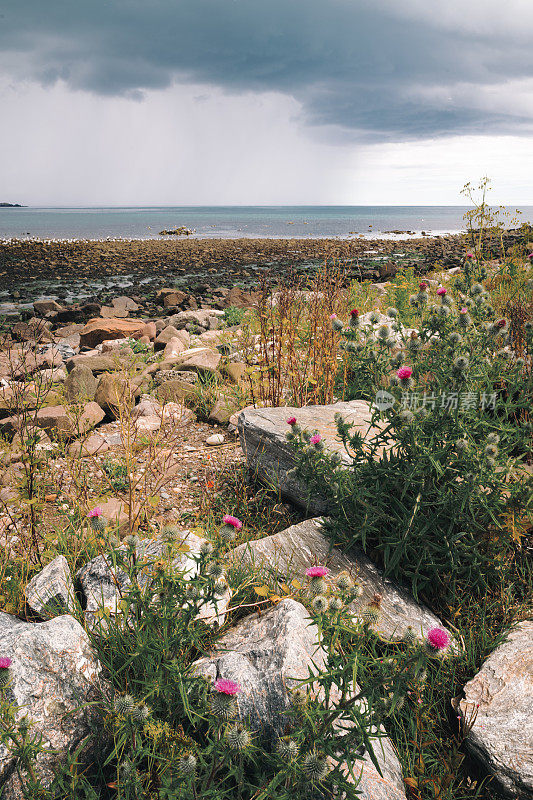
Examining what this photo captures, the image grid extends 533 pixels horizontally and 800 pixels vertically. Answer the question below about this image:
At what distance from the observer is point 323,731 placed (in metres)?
1.45

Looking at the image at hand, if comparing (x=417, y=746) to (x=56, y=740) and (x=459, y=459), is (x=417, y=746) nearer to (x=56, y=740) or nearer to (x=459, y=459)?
(x=459, y=459)

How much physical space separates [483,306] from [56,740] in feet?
10.0

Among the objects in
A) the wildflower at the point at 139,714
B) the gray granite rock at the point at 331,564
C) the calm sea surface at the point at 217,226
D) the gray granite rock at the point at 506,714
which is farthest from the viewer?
the calm sea surface at the point at 217,226

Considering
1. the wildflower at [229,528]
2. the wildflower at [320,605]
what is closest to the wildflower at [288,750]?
the wildflower at [320,605]

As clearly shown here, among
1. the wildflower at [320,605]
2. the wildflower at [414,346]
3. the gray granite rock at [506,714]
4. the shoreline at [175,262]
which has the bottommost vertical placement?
the gray granite rock at [506,714]

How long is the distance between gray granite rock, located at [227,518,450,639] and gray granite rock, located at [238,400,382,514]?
1.34ft

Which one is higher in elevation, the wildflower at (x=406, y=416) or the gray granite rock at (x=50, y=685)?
the wildflower at (x=406, y=416)

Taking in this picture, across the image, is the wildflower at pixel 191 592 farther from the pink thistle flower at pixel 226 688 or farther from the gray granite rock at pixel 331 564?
the gray granite rock at pixel 331 564

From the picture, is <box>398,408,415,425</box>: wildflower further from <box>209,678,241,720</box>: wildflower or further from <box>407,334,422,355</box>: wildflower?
<box>209,678,241,720</box>: wildflower

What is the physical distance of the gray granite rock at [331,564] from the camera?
99.7 inches

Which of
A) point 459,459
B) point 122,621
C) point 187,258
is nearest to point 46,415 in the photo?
point 122,621

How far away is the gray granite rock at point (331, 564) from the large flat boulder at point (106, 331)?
8.39 meters

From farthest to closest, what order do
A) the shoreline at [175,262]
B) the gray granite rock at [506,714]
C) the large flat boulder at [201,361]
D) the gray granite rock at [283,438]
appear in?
the shoreline at [175,262] < the large flat boulder at [201,361] < the gray granite rock at [283,438] < the gray granite rock at [506,714]

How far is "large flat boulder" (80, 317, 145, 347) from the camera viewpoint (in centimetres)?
1055
